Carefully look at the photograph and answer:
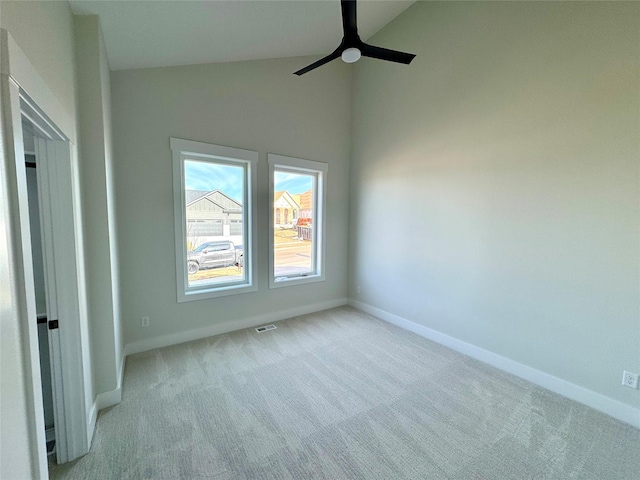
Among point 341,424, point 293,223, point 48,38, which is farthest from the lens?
point 293,223

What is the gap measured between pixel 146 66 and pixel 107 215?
5.62 ft

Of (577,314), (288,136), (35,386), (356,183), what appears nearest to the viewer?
(35,386)

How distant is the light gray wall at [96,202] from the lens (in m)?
1.84

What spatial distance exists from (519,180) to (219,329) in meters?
3.65

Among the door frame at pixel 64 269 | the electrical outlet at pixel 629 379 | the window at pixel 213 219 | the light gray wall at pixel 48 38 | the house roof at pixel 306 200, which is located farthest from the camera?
the house roof at pixel 306 200

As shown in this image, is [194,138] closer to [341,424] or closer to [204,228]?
[204,228]

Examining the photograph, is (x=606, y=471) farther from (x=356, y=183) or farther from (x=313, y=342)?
(x=356, y=183)

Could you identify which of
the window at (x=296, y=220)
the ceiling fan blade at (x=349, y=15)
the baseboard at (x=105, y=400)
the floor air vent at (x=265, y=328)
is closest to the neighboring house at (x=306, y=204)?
the window at (x=296, y=220)

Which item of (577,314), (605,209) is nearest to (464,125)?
(605,209)

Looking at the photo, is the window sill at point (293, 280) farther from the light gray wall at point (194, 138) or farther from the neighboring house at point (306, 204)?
the neighboring house at point (306, 204)

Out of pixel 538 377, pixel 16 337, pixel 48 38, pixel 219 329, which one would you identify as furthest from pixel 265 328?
pixel 48 38

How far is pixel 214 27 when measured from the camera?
231cm

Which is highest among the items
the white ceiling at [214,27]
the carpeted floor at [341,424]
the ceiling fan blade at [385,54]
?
the white ceiling at [214,27]

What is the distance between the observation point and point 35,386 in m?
0.93
